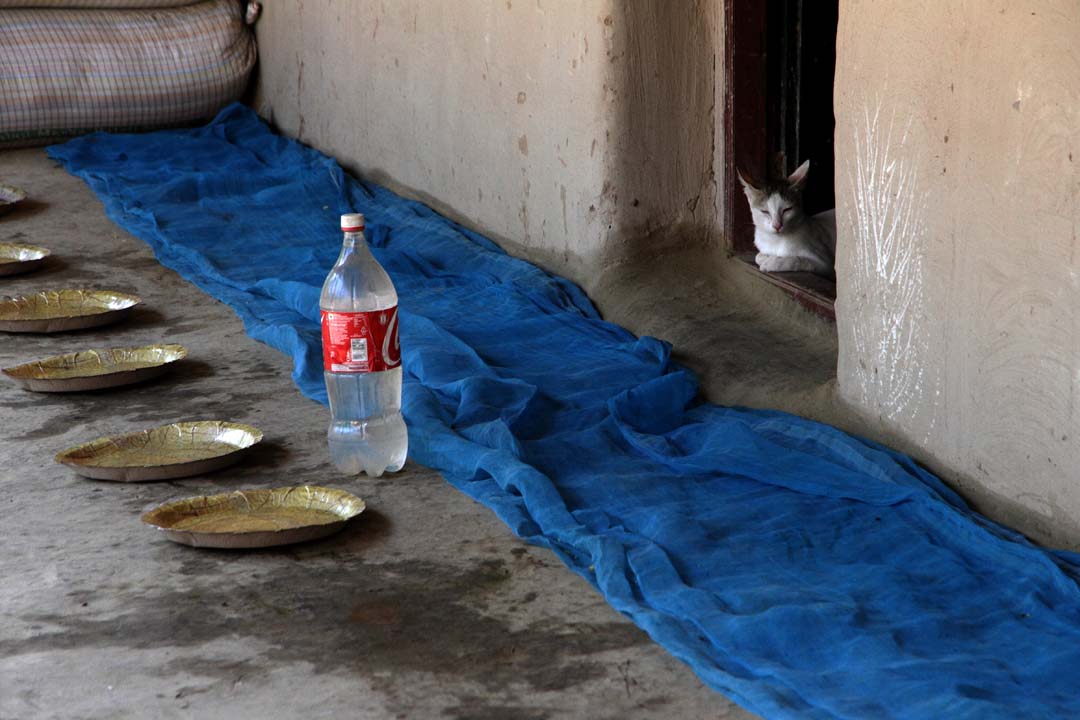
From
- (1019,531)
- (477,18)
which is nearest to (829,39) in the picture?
(477,18)

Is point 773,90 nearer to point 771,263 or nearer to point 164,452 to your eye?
point 771,263

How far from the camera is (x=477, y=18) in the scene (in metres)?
5.75

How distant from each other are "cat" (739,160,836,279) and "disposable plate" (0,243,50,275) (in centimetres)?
312

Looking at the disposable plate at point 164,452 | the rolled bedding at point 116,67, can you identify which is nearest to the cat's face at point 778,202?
the disposable plate at point 164,452

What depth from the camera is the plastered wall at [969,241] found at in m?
2.85

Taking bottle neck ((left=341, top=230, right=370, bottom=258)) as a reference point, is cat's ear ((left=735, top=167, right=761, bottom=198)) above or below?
below

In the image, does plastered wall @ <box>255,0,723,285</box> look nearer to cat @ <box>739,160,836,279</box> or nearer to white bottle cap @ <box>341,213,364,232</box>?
cat @ <box>739,160,836,279</box>

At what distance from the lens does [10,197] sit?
22.5ft

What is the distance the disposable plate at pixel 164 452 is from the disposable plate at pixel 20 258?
228cm

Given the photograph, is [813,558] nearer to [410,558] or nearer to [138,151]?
[410,558]

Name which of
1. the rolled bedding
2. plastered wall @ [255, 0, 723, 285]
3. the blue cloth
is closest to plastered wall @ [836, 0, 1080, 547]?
the blue cloth

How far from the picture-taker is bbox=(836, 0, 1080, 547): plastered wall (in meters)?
2.85

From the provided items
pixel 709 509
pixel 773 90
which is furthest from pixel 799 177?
pixel 709 509

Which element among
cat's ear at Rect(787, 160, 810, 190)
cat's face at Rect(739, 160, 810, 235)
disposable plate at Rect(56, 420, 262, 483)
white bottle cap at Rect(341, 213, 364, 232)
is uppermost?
white bottle cap at Rect(341, 213, 364, 232)
